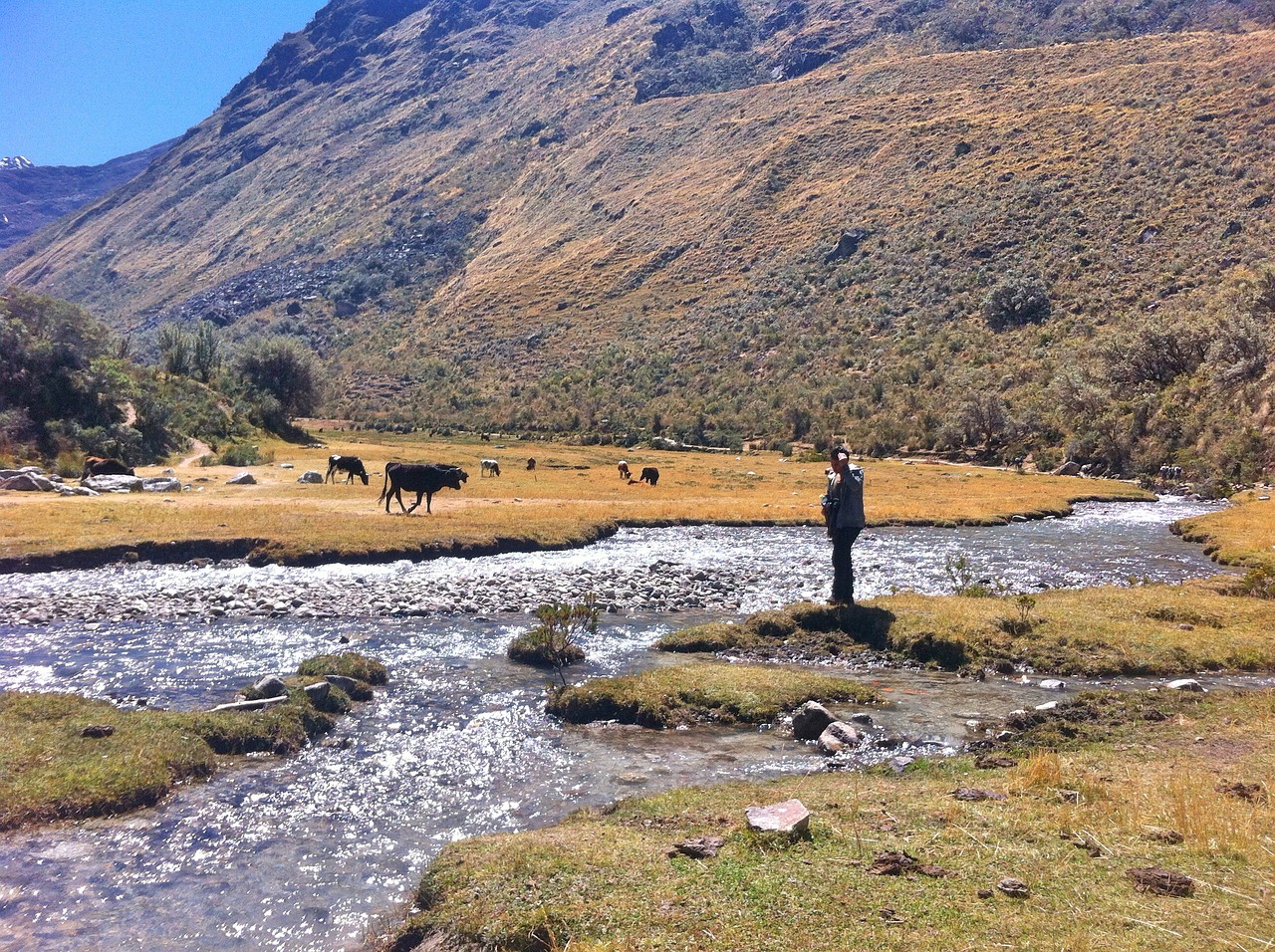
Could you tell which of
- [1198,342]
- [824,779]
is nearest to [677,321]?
[1198,342]

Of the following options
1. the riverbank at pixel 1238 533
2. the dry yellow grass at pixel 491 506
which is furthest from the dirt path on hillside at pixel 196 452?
the riverbank at pixel 1238 533

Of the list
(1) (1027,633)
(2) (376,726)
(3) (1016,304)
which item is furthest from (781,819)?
(3) (1016,304)

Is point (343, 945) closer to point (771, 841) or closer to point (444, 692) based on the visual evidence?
point (771, 841)

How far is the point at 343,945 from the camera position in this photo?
6.86 m

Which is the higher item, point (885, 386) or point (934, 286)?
point (934, 286)

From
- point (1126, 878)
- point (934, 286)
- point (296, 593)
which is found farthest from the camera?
point (934, 286)

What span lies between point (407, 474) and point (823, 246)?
72691 millimetres

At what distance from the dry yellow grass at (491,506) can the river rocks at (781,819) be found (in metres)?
19.0

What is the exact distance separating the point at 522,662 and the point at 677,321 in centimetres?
8439

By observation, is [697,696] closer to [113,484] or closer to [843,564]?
[843,564]

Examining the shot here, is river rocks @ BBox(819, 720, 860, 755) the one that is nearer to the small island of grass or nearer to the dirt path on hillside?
the small island of grass

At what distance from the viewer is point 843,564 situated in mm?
16141

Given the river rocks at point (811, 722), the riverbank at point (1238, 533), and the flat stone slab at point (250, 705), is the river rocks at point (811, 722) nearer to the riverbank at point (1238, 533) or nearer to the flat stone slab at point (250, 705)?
the flat stone slab at point (250, 705)

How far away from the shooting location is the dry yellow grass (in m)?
25.0
